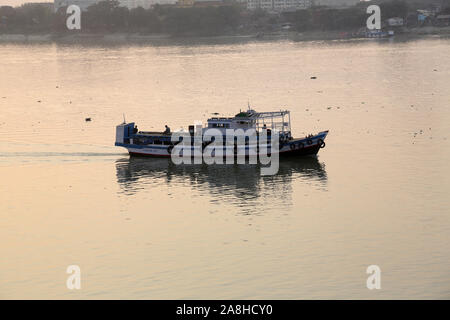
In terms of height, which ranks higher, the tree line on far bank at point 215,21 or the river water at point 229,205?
the tree line on far bank at point 215,21

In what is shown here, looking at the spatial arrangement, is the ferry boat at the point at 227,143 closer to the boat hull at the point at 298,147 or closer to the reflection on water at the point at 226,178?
the boat hull at the point at 298,147

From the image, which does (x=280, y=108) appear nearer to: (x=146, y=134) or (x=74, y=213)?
(x=146, y=134)

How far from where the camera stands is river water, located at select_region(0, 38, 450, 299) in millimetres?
27047

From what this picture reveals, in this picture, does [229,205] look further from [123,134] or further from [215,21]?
[215,21]

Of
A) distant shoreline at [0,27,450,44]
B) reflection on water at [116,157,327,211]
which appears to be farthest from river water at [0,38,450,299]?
distant shoreline at [0,27,450,44]

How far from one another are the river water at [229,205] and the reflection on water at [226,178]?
9 cm

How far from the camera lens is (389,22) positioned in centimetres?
17450

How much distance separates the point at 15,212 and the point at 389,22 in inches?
5821

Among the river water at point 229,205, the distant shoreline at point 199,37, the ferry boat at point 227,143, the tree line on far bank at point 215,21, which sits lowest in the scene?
the river water at point 229,205

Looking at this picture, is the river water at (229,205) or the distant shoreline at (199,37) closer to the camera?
the river water at (229,205)

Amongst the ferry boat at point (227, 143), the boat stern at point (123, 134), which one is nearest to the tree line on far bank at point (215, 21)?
the ferry boat at point (227, 143)

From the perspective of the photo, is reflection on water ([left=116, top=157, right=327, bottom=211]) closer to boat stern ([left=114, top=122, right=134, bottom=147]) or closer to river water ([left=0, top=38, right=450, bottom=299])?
river water ([left=0, top=38, right=450, bottom=299])

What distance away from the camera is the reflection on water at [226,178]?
3691cm

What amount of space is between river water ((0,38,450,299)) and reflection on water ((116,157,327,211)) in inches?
3.7
